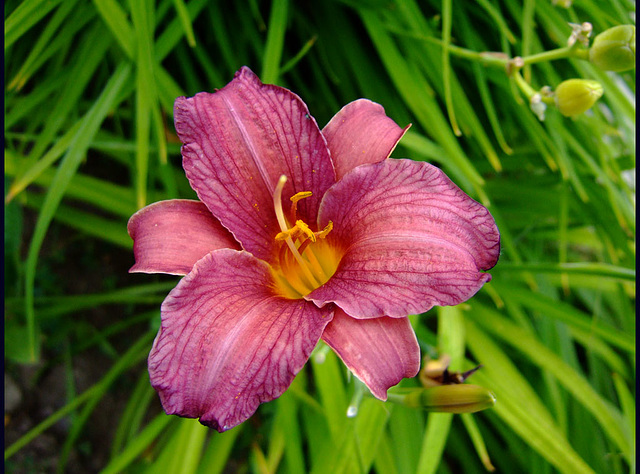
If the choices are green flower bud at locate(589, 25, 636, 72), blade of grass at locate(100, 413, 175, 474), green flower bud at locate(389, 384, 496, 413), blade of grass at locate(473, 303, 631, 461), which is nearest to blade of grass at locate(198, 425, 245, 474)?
blade of grass at locate(100, 413, 175, 474)

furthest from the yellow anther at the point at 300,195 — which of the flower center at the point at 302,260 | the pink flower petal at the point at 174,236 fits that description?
the pink flower petal at the point at 174,236

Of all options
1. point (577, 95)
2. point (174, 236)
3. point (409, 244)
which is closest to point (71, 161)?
point (174, 236)

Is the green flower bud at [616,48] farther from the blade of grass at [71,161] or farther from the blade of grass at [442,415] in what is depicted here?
the blade of grass at [71,161]

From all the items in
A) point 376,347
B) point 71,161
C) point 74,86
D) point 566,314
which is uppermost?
point 74,86

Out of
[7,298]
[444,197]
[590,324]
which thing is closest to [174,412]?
[444,197]

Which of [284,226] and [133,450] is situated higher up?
[284,226]

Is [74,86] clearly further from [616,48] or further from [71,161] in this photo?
[616,48]

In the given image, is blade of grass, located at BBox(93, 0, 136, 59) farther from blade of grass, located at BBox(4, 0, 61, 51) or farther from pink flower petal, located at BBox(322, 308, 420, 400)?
pink flower petal, located at BBox(322, 308, 420, 400)
